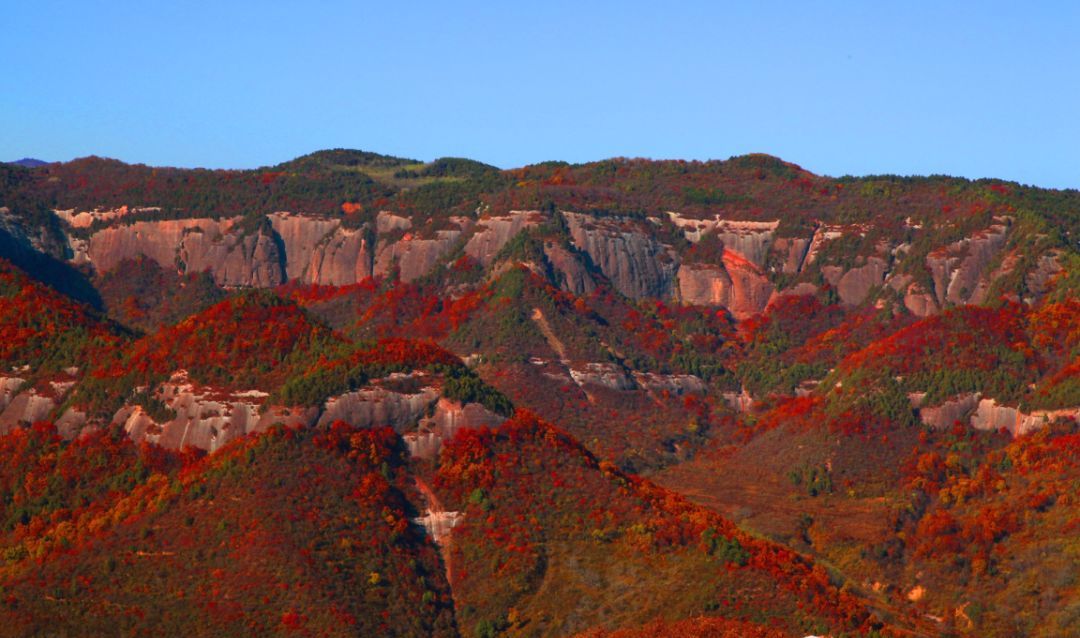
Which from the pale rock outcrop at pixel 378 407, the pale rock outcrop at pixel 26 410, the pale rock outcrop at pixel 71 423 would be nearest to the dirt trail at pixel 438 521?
the pale rock outcrop at pixel 378 407

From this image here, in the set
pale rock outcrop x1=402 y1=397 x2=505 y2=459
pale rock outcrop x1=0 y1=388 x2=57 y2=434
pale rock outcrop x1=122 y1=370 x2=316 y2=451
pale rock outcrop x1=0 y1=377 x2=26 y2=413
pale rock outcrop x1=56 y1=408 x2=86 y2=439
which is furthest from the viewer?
pale rock outcrop x1=0 y1=377 x2=26 y2=413

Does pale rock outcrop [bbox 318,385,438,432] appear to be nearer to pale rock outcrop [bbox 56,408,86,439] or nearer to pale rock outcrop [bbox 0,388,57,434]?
pale rock outcrop [bbox 56,408,86,439]

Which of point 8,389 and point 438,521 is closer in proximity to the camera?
point 438,521

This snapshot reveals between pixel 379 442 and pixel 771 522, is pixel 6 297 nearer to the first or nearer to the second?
pixel 379 442

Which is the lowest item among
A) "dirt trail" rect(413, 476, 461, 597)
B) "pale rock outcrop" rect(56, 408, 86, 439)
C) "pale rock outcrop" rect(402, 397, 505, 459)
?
"dirt trail" rect(413, 476, 461, 597)

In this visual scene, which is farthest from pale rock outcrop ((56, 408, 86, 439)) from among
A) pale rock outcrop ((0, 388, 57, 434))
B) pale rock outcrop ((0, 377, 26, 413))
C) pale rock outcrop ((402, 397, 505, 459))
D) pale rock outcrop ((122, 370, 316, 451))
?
pale rock outcrop ((402, 397, 505, 459))

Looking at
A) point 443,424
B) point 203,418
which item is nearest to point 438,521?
point 443,424

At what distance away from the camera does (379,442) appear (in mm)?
163000

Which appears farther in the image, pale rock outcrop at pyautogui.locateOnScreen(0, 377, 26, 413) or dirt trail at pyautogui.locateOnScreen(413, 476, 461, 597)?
pale rock outcrop at pyautogui.locateOnScreen(0, 377, 26, 413)

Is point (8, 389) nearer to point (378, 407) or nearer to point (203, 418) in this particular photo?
point (203, 418)

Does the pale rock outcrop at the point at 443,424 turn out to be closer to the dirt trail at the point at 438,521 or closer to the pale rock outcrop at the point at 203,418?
the dirt trail at the point at 438,521

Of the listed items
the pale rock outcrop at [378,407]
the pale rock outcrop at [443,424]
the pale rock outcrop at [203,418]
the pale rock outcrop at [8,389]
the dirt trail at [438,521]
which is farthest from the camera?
the pale rock outcrop at [8,389]

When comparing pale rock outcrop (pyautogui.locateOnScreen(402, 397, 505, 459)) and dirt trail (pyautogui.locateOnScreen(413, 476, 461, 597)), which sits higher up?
pale rock outcrop (pyautogui.locateOnScreen(402, 397, 505, 459))

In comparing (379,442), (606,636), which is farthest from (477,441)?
(606,636)
